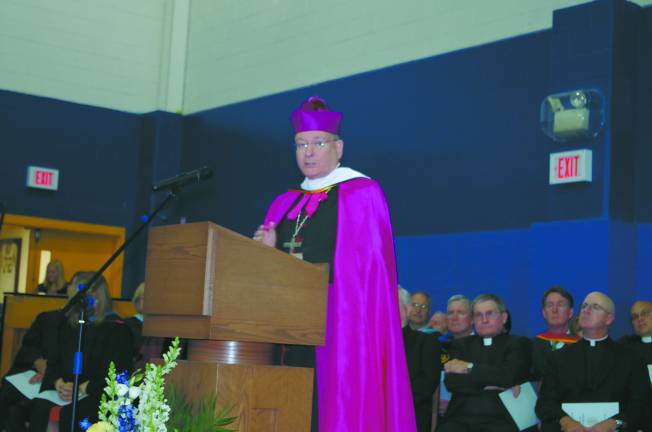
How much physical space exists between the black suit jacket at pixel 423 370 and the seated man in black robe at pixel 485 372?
16cm

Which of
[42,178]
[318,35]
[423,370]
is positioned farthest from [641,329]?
[42,178]

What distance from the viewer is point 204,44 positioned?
438 inches

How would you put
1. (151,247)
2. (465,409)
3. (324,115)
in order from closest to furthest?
(151,247)
(324,115)
(465,409)

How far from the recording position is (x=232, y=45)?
35.2 ft

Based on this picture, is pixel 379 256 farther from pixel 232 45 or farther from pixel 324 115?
pixel 232 45

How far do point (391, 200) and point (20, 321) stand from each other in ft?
10.7

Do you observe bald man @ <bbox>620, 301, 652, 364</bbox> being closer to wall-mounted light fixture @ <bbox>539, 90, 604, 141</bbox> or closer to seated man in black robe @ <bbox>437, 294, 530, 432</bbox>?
seated man in black robe @ <bbox>437, 294, 530, 432</bbox>

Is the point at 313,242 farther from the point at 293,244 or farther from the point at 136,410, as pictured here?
the point at 136,410

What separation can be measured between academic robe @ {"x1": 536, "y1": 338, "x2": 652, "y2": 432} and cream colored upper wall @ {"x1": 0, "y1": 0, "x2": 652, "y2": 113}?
10.7 feet

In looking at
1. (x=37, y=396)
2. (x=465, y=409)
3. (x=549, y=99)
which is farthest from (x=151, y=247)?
(x=549, y=99)

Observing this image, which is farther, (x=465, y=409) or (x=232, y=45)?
(x=232, y=45)

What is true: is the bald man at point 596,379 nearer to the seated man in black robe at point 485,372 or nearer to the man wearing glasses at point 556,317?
the seated man in black robe at point 485,372

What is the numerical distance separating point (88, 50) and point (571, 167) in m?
6.04

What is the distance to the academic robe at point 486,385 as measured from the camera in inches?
228
